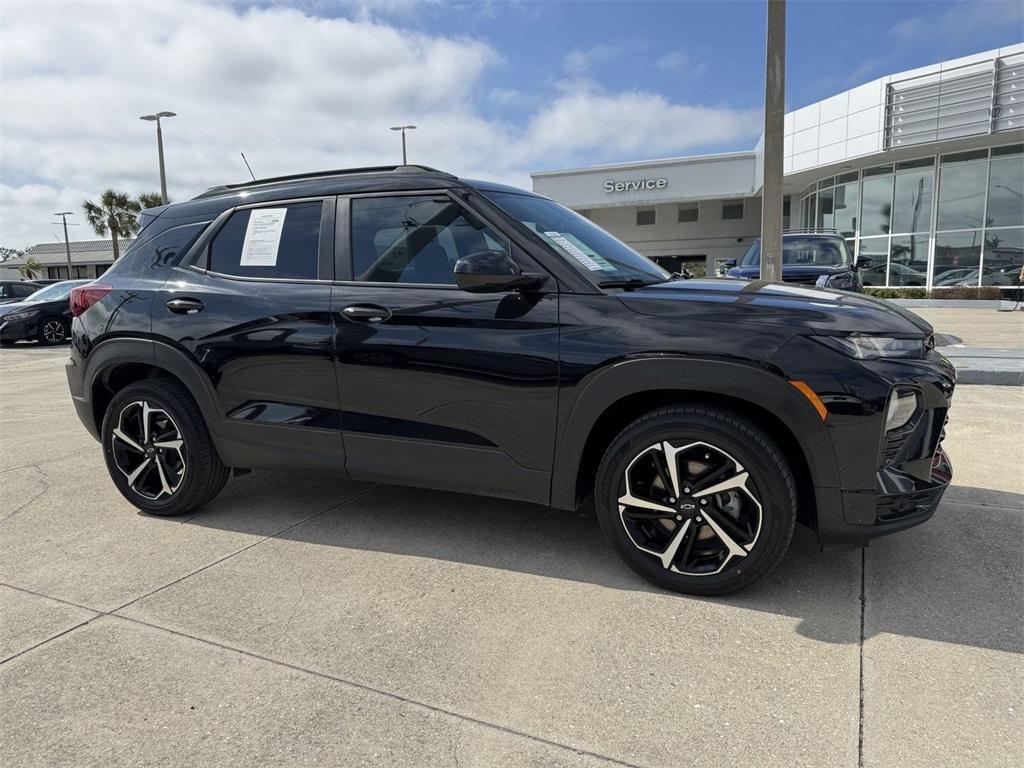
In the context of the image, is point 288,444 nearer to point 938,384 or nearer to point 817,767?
point 817,767

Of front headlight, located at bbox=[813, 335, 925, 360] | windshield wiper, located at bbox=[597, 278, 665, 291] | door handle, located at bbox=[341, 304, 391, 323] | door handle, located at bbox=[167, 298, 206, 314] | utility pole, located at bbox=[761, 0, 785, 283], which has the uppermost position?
utility pole, located at bbox=[761, 0, 785, 283]

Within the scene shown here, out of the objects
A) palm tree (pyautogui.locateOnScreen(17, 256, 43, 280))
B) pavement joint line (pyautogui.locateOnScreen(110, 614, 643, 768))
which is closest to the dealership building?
pavement joint line (pyautogui.locateOnScreen(110, 614, 643, 768))

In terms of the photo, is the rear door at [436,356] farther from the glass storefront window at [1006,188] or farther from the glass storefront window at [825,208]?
the glass storefront window at [825,208]

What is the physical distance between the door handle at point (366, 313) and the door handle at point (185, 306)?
94 cm

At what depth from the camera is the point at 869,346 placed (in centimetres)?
262

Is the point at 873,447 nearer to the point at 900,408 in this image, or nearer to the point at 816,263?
the point at 900,408

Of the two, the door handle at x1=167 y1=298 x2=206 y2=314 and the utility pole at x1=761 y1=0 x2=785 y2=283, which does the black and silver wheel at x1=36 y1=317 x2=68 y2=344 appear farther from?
the utility pole at x1=761 y1=0 x2=785 y2=283

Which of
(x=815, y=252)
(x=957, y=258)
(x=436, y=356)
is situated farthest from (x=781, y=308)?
(x=957, y=258)

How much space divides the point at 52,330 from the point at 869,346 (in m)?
17.8

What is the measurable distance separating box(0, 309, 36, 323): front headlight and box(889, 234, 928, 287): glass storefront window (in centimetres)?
2435

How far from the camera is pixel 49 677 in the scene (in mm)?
2434

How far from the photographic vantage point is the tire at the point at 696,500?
2693 millimetres

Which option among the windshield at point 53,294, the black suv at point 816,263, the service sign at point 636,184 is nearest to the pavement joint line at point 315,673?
the black suv at point 816,263

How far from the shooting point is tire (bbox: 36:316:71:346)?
15.8 meters
